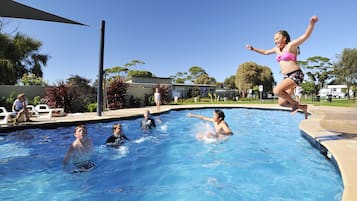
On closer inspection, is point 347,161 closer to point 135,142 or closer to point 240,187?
point 240,187

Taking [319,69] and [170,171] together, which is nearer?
[170,171]

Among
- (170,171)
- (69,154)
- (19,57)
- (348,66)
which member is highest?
(348,66)

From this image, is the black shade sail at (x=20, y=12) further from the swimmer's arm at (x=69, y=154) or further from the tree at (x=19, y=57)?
the tree at (x=19, y=57)

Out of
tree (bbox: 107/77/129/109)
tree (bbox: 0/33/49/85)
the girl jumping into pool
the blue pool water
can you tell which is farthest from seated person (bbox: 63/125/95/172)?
tree (bbox: 0/33/49/85)

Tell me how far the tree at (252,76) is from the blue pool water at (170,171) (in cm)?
3847

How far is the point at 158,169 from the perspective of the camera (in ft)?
15.7

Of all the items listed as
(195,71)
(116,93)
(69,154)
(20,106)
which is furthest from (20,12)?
(195,71)

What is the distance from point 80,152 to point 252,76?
4292 cm

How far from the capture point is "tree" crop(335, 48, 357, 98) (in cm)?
3321

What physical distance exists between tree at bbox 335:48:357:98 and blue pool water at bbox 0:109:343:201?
35.3 meters

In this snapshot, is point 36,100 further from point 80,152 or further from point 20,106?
point 80,152

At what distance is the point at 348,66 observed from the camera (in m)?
34.0

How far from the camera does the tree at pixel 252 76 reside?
43656mm

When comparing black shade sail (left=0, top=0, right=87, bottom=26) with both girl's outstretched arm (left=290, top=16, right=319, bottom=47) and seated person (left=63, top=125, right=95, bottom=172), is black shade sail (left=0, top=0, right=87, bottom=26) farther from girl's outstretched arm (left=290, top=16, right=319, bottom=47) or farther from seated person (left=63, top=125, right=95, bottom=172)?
girl's outstretched arm (left=290, top=16, right=319, bottom=47)
